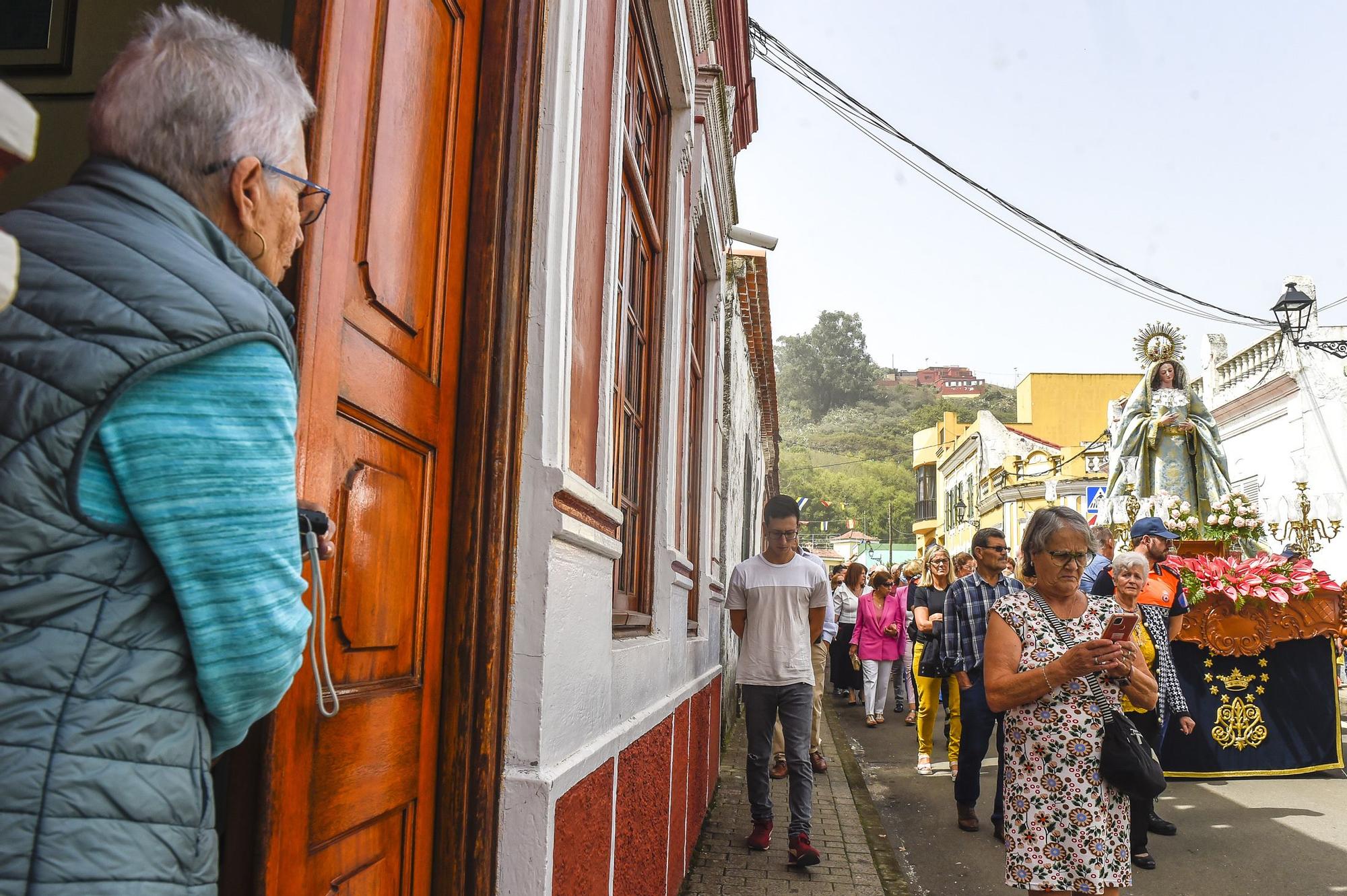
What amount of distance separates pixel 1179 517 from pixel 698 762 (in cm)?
650

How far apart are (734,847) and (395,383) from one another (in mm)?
4901

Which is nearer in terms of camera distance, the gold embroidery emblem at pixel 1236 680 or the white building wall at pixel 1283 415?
the gold embroidery emblem at pixel 1236 680

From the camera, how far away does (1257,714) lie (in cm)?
888

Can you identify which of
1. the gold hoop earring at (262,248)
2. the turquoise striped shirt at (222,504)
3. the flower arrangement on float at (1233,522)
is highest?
the flower arrangement on float at (1233,522)

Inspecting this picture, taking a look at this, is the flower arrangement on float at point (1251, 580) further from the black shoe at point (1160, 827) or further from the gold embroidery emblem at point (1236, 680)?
the black shoe at point (1160, 827)

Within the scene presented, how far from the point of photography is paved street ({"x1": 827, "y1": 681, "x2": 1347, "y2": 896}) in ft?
18.9

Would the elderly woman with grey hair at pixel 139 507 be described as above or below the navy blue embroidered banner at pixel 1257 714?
above

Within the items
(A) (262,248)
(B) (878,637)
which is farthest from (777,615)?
(B) (878,637)

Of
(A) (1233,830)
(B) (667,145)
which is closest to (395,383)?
(B) (667,145)

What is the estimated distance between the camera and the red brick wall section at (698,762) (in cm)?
553

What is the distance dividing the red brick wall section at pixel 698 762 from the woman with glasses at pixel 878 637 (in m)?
6.09

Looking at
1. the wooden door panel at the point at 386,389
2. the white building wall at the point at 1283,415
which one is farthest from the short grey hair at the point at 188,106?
the white building wall at the point at 1283,415

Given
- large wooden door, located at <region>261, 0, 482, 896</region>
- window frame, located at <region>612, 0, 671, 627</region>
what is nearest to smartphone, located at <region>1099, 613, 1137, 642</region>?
window frame, located at <region>612, 0, 671, 627</region>

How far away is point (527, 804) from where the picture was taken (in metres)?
2.37
